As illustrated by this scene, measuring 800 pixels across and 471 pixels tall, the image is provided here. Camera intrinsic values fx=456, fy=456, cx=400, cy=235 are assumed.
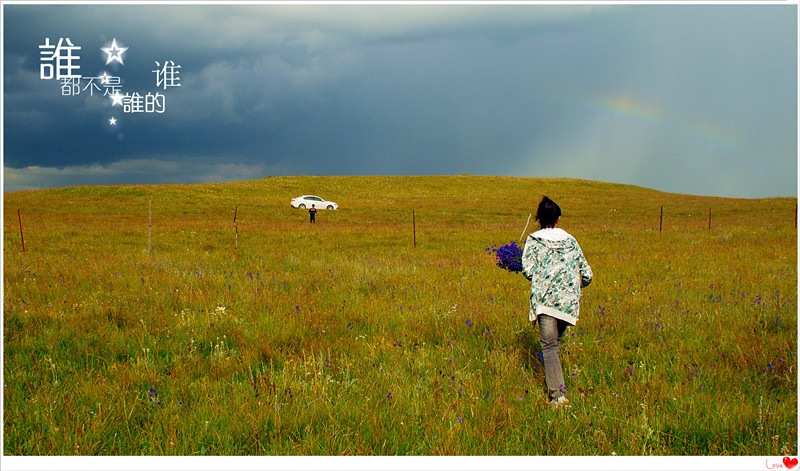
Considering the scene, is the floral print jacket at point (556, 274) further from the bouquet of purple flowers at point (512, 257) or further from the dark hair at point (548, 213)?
the bouquet of purple flowers at point (512, 257)

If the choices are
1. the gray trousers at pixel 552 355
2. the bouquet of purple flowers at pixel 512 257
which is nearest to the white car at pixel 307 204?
the bouquet of purple flowers at pixel 512 257

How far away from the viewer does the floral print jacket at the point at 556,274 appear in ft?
13.3

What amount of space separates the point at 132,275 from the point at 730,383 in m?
10.3

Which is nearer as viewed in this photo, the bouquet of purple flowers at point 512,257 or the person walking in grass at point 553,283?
the person walking in grass at point 553,283

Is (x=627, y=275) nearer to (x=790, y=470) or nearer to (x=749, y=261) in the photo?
(x=749, y=261)

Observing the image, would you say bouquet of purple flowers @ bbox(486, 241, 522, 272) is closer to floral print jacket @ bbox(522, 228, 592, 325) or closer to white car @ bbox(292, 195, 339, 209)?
floral print jacket @ bbox(522, 228, 592, 325)

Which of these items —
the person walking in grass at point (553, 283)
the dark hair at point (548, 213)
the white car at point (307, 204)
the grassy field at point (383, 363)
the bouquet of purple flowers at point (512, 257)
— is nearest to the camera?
the grassy field at point (383, 363)

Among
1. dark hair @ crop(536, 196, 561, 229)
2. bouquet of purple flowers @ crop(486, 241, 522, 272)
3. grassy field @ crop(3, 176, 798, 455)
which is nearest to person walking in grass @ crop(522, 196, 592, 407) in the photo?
dark hair @ crop(536, 196, 561, 229)

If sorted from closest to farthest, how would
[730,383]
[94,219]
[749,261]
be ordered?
[730,383]
[749,261]
[94,219]

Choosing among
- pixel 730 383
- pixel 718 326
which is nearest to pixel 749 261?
pixel 718 326

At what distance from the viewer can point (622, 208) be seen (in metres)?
48.0

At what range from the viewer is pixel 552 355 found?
13.1 ft

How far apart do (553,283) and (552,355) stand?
0.63 metres

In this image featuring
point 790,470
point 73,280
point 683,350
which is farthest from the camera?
point 73,280
